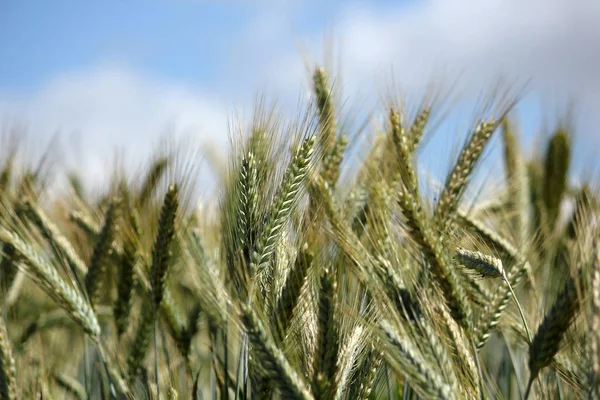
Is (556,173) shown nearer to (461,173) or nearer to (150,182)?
(461,173)

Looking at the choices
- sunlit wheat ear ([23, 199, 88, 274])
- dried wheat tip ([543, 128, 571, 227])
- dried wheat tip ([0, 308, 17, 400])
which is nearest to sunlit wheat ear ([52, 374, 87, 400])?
sunlit wheat ear ([23, 199, 88, 274])

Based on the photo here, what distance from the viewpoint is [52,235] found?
2881 mm

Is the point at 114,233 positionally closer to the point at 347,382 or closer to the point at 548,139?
the point at 347,382

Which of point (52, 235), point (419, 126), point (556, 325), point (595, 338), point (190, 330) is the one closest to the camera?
point (595, 338)

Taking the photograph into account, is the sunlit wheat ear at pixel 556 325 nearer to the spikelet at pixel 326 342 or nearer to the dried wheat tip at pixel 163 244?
the spikelet at pixel 326 342

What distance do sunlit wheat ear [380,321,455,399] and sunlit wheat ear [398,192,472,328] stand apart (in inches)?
7.8

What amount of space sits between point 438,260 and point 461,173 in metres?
0.59

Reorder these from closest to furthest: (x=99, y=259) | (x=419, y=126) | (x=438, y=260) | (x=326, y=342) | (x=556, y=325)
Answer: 1. (x=556, y=325)
2. (x=326, y=342)
3. (x=438, y=260)
4. (x=419, y=126)
5. (x=99, y=259)

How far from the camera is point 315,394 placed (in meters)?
1.57

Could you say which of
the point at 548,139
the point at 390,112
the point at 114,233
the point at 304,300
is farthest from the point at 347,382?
the point at 548,139

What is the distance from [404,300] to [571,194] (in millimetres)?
3302

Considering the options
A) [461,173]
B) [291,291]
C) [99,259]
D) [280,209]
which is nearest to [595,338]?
[291,291]

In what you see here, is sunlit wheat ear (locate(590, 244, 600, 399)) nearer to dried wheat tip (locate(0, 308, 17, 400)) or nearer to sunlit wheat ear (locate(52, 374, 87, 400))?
dried wheat tip (locate(0, 308, 17, 400))

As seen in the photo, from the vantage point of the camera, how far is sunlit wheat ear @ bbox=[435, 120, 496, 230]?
214 centimetres
